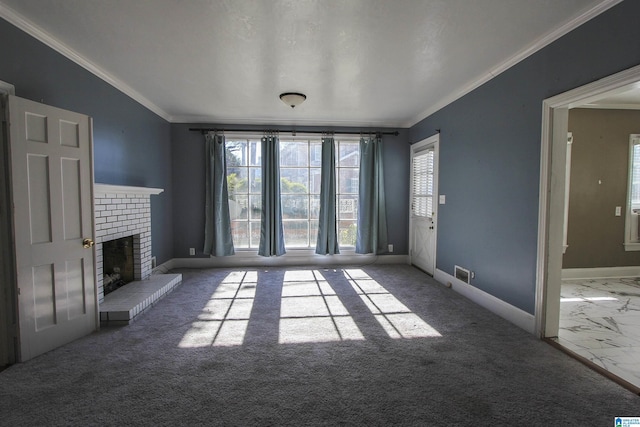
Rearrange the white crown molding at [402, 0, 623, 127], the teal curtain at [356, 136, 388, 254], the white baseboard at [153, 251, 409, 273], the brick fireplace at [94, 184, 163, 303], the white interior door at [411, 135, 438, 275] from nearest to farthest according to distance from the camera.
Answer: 1. the white crown molding at [402, 0, 623, 127]
2. the brick fireplace at [94, 184, 163, 303]
3. the white interior door at [411, 135, 438, 275]
4. the white baseboard at [153, 251, 409, 273]
5. the teal curtain at [356, 136, 388, 254]

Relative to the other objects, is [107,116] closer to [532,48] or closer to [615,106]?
[532,48]

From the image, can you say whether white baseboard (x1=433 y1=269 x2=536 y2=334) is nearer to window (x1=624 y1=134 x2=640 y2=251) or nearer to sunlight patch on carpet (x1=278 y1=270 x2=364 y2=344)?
sunlight patch on carpet (x1=278 y1=270 x2=364 y2=344)

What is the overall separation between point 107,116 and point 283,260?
11.3ft

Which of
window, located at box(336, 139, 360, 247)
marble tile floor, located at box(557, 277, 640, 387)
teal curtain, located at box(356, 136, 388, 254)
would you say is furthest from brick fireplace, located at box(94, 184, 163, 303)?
marble tile floor, located at box(557, 277, 640, 387)

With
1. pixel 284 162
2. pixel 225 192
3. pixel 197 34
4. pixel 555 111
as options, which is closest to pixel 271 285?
pixel 225 192

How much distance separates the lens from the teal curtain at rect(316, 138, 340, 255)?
5465 mm

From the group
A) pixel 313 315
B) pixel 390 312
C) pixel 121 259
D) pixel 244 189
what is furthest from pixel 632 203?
pixel 121 259

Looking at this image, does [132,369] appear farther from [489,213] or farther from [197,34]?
[489,213]

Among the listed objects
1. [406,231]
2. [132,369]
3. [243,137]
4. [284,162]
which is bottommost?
[132,369]

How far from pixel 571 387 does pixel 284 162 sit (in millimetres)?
4826

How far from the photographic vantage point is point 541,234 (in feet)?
8.72

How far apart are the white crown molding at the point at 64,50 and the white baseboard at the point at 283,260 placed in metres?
2.79

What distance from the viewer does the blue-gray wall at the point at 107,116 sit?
2.38 meters

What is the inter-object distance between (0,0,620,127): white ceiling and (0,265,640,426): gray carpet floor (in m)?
2.70
